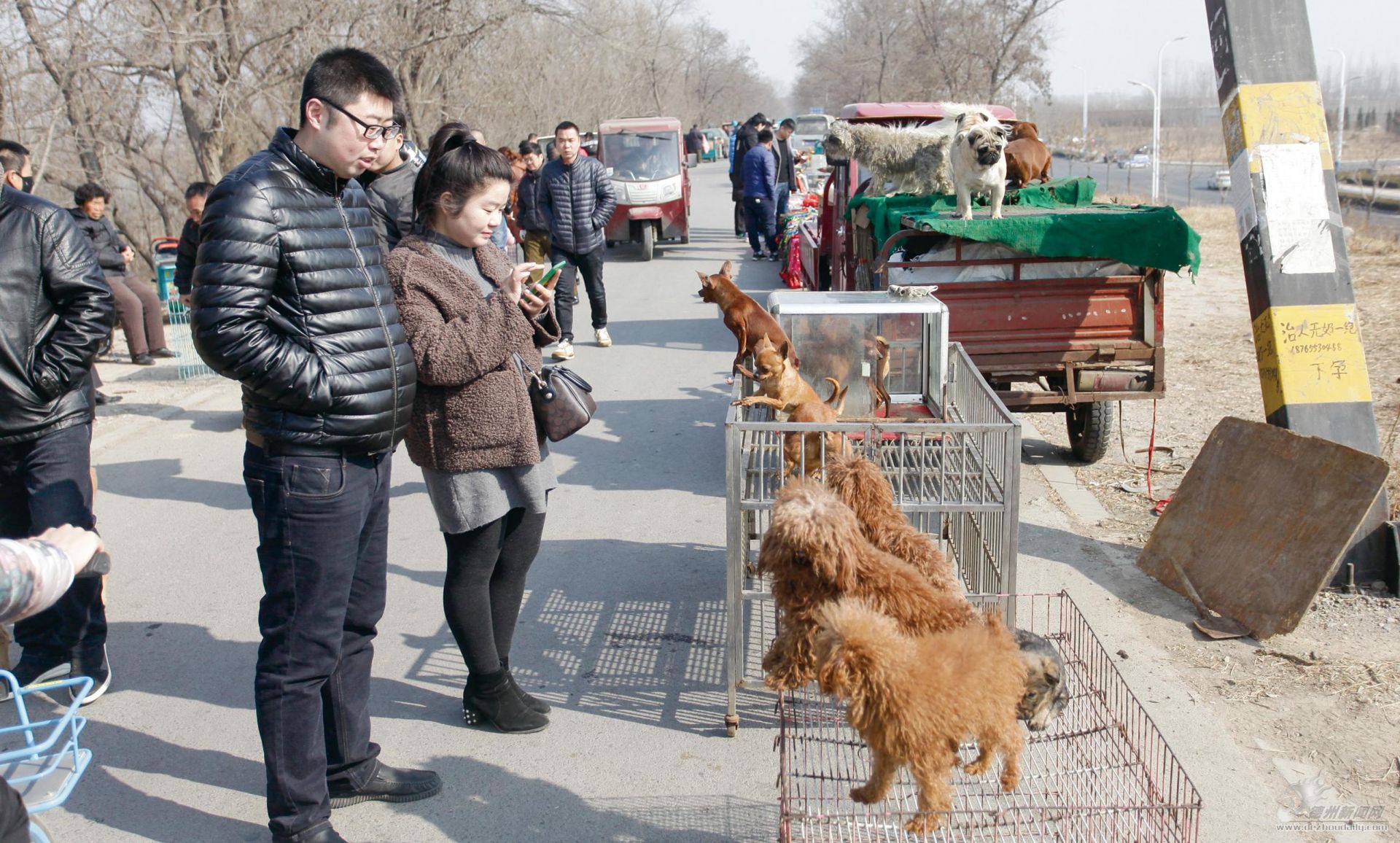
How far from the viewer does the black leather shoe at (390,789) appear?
10.7 ft

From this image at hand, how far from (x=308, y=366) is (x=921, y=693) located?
1.67 meters

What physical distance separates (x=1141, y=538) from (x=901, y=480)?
2799mm

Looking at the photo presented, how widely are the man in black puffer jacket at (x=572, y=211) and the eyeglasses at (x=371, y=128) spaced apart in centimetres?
663

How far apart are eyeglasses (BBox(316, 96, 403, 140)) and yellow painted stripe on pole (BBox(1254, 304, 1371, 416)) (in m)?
4.01

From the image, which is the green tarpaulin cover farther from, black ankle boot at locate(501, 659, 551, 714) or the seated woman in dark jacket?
the seated woman in dark jacket

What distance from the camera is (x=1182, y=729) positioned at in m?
3.68

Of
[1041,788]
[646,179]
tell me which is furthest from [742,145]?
[1041,788]

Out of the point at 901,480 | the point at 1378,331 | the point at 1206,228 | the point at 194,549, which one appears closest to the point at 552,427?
the point at 901,480

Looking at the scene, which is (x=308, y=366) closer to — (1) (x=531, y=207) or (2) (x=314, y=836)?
(2) (x=314, y=836)

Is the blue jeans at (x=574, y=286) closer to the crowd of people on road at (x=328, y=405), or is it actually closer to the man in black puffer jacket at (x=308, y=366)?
the crowd of people on road at (x=328, y=405)

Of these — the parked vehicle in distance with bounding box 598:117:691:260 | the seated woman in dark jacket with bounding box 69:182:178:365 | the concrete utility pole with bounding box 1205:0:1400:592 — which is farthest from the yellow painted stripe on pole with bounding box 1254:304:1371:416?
the parked vehicle in distance with bounding box 598:117:691:260

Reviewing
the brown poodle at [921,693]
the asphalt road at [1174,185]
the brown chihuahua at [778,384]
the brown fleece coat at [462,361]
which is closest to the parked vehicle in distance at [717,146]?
the asphalt road at [1174,185]

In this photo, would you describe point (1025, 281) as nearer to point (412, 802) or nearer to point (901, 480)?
point (901, 480)

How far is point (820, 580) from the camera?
2.48 meters
